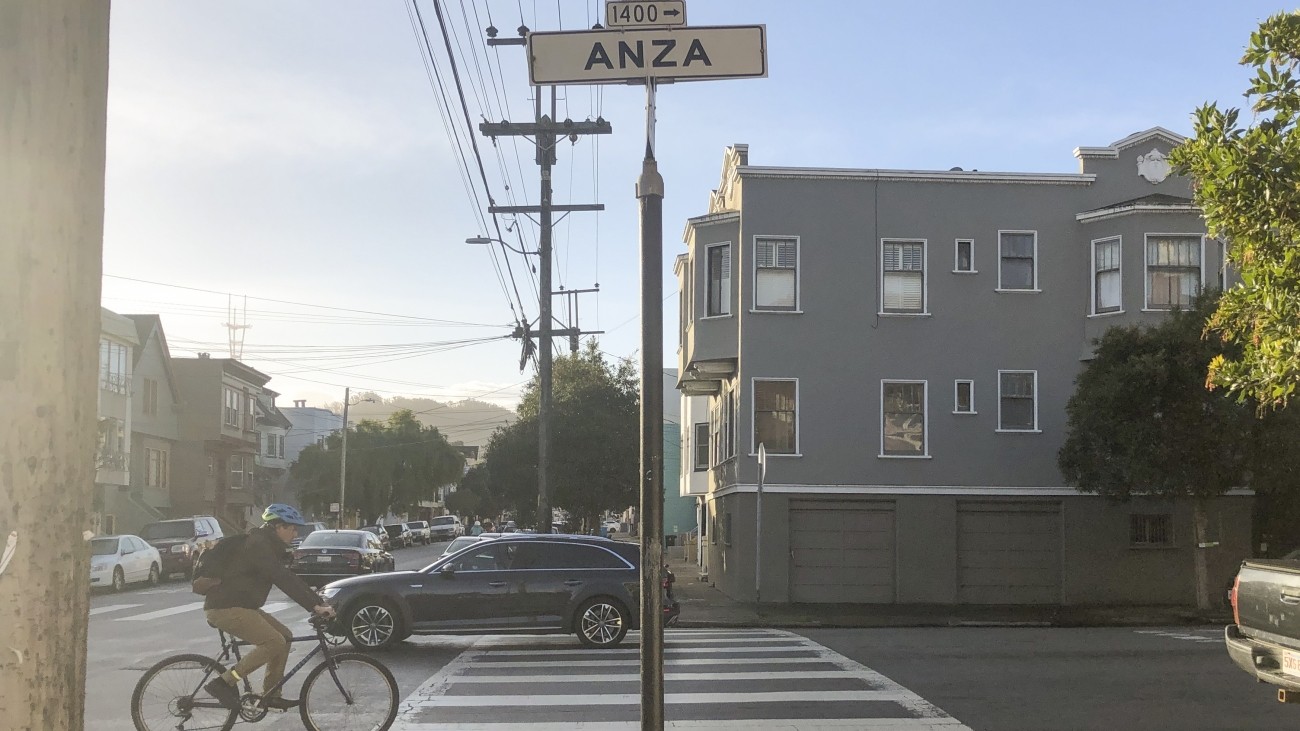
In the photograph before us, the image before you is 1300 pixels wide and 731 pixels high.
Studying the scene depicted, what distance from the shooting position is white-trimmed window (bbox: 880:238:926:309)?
28281 mm

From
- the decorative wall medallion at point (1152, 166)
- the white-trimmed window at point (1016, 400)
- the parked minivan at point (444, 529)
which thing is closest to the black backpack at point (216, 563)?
the white-trimmed window at point (1016, 400)

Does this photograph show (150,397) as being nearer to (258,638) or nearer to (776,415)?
(776,415)

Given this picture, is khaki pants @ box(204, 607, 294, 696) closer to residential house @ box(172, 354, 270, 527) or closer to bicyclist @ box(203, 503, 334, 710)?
bicyclist @ box(203, 503, 334, 710)

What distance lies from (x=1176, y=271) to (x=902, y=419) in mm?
6716

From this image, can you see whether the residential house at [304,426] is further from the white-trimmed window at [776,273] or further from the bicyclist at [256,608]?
the bicyclist at [256,608]

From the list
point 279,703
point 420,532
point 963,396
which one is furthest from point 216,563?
point 420,532

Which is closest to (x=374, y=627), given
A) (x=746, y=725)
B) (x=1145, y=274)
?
(x=746, y=725)

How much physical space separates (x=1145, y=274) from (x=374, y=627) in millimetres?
18999

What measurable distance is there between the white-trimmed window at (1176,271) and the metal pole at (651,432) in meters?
22.8

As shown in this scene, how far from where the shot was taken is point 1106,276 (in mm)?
27719

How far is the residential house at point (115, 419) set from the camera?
161 ft

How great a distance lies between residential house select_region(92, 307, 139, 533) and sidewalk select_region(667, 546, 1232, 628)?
31.1 metres

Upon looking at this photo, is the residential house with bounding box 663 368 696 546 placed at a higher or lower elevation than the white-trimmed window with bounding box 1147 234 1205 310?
lower

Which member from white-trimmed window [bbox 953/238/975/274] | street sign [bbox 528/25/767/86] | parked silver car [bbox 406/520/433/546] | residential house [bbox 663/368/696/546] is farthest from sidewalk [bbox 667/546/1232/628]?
parked silver car [bbox 406/520/433/546]
